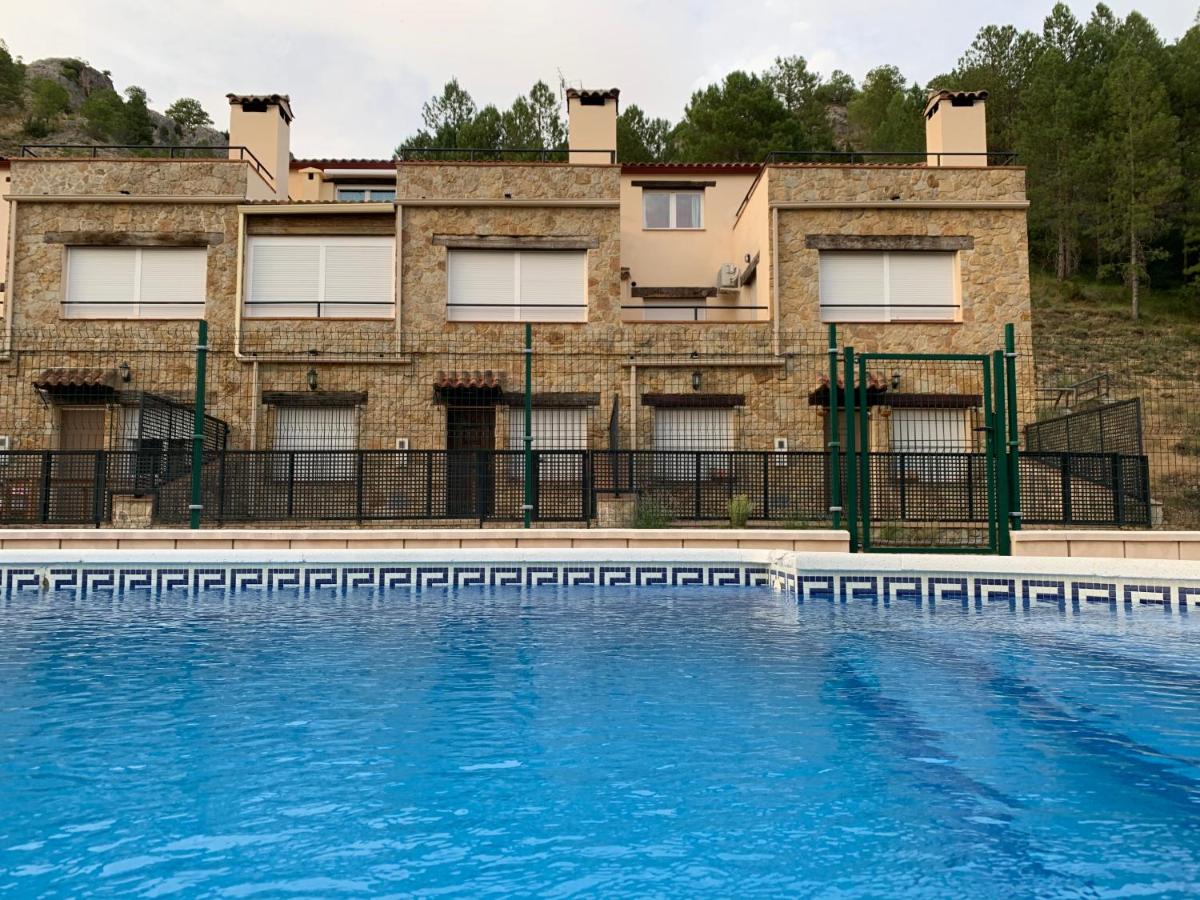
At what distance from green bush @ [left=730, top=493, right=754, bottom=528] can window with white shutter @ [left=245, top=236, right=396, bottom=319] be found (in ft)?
32.0

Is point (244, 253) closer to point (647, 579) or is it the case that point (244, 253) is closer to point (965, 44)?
point (647, 579)

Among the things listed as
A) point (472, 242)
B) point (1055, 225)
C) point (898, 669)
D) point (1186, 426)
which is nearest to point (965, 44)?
point (1055, 225)

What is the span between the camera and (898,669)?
552 centimetres

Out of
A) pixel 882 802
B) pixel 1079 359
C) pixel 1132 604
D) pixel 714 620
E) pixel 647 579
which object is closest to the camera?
pixel 882 802

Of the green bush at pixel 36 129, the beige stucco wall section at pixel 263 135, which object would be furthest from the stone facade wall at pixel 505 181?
the green bush at pixel 36 129

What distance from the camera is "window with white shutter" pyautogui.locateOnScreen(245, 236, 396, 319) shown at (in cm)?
1919

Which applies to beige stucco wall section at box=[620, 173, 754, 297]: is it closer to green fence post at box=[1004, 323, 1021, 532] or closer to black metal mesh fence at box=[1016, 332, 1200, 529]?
black metal mesh fence at box=[1016, 332, 1200, 529]

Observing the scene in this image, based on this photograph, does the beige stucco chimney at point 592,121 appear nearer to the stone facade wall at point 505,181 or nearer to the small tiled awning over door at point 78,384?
the stone facade wall at point 505,181

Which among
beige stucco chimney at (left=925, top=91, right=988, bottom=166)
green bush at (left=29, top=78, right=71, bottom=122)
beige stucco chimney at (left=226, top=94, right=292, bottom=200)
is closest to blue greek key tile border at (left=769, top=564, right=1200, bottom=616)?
beige stucco chimney at (left=925, top=91, right=988, bottom=166)

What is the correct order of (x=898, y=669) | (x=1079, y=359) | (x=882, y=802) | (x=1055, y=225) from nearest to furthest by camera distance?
(x=882, y=802)
(x=898, y=669)
(x=1079, y=359)
(x=1055, y=225)

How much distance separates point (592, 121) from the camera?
20922mm

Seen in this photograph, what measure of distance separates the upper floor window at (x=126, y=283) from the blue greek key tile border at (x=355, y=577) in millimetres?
10572

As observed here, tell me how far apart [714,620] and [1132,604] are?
13.0 feet

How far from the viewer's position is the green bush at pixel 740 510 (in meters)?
12.1
